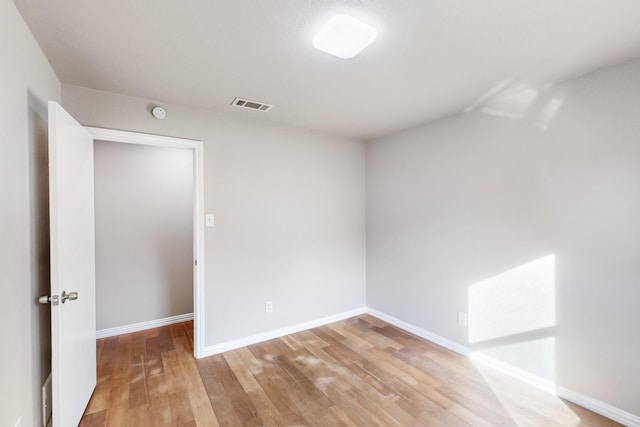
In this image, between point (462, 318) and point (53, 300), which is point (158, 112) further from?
point (462, 318)

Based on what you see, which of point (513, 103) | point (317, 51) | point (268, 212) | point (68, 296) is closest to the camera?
point (68, 296)

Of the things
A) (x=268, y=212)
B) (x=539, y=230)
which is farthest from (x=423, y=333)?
(x=268, y=212)

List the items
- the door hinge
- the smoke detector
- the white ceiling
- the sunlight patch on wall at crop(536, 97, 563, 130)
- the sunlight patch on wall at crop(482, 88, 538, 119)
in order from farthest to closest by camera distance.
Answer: the smoke detector < the sunlight patch on wall at crop(482, 88, 538, 119) < the sunlight patch on wall at crop(536, 97, 563, 130) < the door hinge < the white ceiling

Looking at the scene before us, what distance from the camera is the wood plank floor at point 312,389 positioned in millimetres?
1914

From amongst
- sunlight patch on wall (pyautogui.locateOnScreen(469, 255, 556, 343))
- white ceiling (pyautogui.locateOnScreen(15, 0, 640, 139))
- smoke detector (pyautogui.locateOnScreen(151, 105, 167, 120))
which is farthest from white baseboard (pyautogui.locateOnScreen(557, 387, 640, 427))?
smoke detector (pyautogui.locateOnScreen(151, 105, 167, 120))

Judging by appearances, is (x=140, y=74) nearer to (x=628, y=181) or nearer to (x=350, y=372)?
(x=350, y=372)

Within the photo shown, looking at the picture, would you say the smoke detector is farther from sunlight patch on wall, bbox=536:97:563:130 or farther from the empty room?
sunlight patch on wall, bbox=536:97:563:130

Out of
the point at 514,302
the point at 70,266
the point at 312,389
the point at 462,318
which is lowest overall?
the point at 312,389

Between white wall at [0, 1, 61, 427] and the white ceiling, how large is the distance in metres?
0.20

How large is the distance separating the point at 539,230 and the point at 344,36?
206 cm

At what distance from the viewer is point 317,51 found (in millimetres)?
1753

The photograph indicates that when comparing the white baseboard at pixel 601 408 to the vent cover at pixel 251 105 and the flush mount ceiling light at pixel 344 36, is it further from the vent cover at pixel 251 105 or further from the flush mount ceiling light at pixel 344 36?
the vent cover at pixel 251 105

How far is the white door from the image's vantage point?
4.99 feet

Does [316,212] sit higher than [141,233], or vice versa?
[316,212]
